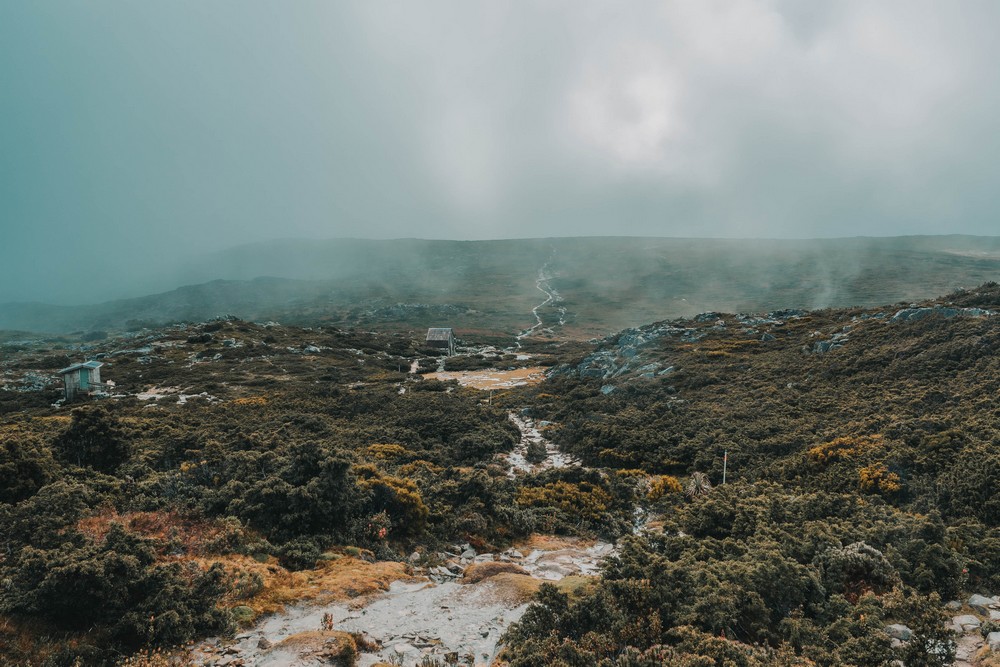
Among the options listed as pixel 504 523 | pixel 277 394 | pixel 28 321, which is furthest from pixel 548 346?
pixel 28 321

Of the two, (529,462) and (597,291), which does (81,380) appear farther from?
(597,291)

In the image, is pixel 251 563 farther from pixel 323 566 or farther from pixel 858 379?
pixel 858 379

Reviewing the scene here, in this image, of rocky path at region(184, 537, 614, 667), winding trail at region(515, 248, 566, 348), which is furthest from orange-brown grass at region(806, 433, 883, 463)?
winding trail at region(515, 248, 566, 348)

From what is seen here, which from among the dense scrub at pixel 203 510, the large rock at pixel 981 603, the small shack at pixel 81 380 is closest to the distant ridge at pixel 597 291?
the small shack at pixel 81 380

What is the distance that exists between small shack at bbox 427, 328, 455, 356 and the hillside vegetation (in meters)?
43.0

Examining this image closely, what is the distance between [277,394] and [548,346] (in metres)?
52.5

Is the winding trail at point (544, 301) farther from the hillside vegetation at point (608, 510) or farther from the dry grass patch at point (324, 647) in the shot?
the dry grass patch at point (324, 647)

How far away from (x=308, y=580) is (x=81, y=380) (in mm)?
39751

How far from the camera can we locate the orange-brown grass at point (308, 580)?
27.9ft

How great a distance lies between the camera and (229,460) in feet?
43.3

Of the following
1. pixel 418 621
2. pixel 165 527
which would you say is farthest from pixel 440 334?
pixel 418 621

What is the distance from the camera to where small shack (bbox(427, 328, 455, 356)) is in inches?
2851

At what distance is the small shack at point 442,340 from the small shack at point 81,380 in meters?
40.9

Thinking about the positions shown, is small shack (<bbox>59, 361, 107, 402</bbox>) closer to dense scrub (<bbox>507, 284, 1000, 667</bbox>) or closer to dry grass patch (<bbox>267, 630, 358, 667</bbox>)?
dense scrub (<bbox>507, 284, 1000, 667</bbox>)
